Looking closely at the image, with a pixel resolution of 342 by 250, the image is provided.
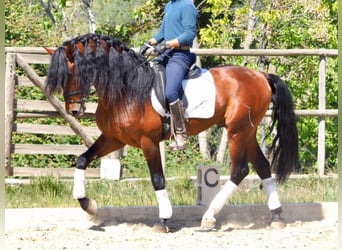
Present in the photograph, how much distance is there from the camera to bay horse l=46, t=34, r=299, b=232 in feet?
21.2

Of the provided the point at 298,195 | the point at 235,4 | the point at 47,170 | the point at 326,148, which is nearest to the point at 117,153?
the point at 47,170

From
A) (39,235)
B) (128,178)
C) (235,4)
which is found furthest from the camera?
(235,4)

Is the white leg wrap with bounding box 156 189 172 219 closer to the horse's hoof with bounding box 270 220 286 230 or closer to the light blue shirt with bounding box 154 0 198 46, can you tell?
the horse's hoof with bounding box 270 220 286 230

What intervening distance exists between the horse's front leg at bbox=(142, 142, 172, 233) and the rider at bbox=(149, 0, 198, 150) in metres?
0.21

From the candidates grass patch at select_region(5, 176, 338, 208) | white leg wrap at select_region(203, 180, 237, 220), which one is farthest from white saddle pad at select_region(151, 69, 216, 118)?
grass patch at select_region(5, 176, 338, 208)

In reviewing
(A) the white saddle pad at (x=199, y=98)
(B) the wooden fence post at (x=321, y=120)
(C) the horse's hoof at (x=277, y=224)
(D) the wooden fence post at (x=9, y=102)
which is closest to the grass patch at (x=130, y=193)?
(B) the wooden fence post at (x=321, y=120)

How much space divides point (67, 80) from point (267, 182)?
7.32 ft

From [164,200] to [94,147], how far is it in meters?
0.84

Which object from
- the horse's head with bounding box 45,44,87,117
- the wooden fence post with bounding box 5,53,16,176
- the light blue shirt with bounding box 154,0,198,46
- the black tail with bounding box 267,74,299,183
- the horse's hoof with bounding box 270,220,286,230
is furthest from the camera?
the wooden fence post with bounding box 5,53,16,176

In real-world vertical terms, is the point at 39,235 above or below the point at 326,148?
below

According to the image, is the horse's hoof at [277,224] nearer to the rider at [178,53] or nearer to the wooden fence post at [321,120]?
the rider at [178,53]

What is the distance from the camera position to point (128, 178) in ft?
30.4

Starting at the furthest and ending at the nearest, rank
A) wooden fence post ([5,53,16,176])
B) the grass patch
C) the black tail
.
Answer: wooden fence post ([5,53,16,176]) < the grass patch < the black tail

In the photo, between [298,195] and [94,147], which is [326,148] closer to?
[298,195]
